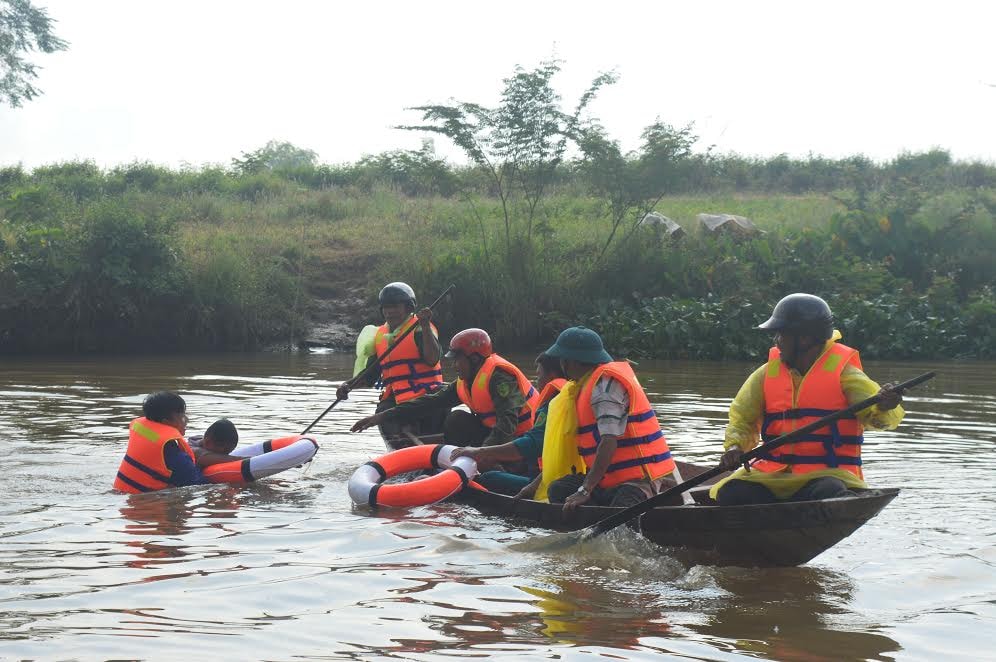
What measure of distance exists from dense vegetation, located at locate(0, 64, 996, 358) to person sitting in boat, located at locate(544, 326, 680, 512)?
1472 centimetres

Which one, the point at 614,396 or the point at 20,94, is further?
the point at 20,94

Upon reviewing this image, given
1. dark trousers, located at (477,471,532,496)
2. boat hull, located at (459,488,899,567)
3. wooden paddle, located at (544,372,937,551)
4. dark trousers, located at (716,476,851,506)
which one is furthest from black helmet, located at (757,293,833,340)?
dark trousers, located at (477,471,532,496)

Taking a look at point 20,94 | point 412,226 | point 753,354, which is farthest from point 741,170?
point 20,94

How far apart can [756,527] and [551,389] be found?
210cm

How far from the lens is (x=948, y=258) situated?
2586 centimetres

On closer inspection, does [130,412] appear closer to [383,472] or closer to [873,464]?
[383,472]

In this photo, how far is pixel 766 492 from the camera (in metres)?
6.82

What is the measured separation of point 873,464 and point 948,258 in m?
16.8

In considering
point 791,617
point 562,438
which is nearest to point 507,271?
point 562,438

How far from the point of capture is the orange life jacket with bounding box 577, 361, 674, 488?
23.7 feet

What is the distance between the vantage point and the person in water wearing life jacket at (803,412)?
6543 millimetres

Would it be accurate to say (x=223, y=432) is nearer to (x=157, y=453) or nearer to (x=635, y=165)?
(x=157, y=453)

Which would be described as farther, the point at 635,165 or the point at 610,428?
the point at 635,165

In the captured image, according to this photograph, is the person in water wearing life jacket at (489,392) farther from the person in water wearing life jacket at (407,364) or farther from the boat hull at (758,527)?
the boat hull at (758,527)
